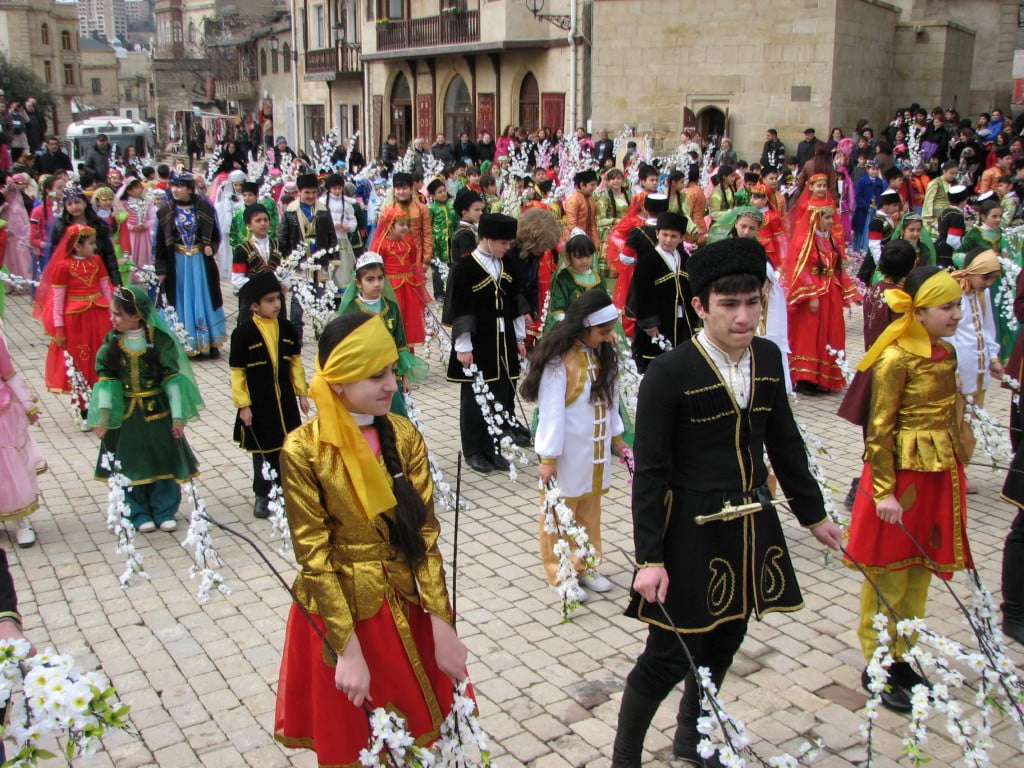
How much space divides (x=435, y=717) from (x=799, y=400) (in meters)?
6.95

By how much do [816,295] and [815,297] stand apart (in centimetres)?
2

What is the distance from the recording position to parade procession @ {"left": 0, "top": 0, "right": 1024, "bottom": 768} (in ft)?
10.3

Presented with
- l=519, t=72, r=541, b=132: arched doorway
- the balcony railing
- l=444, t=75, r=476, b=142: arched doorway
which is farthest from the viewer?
l=444, t=75, r=476, b=142: arched doorway

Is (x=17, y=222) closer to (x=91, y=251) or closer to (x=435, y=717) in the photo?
(x=91, y=251)

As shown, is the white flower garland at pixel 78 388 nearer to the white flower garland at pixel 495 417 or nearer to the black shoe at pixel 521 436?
the white flower garland at pixel 495 417

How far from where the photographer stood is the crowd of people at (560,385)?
124 inches

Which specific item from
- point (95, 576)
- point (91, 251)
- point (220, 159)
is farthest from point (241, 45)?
point (95, 576)

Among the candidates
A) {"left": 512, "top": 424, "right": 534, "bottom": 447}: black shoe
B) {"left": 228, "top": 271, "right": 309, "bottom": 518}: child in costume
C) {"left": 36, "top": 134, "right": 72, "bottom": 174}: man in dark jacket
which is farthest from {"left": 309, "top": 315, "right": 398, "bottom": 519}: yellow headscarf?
→ {"left": 36, "top": 134, "right": 72, "bottom": 174}: man in dark jacket

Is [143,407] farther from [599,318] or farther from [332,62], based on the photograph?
[332,62]

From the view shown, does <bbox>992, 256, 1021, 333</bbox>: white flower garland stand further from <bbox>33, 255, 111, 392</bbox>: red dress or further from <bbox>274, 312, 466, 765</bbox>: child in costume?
<bbox>33, 255, 111, 392</bbox>: red dress

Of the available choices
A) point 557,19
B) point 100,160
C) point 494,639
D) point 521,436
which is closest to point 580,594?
point 494,639

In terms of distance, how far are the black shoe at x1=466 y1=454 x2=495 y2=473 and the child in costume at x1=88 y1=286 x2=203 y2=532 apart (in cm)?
214

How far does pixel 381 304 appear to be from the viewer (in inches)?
285

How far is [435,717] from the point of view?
3.22 m
